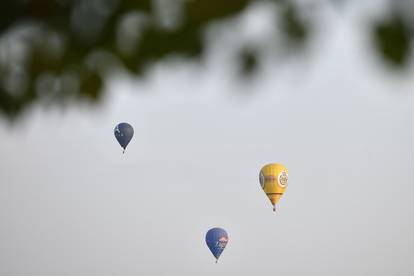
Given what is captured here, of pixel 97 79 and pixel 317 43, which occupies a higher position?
pixel 317 43

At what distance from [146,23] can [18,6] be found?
42 centimetres

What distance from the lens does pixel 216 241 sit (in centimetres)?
4147

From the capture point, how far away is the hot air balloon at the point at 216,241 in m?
41.4

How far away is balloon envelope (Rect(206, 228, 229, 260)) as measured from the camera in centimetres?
4144

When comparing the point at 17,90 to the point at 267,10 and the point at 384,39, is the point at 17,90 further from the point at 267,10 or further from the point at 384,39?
the point at 384,39

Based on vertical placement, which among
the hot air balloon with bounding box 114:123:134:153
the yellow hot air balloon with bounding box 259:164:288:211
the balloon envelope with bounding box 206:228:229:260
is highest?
the hot air balloon with bounding box 114:123:134:153

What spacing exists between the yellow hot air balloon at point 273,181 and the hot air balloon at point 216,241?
14.8ft

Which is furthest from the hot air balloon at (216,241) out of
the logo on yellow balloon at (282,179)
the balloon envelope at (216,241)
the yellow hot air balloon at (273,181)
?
the logo on yellow balloon at (282,179)

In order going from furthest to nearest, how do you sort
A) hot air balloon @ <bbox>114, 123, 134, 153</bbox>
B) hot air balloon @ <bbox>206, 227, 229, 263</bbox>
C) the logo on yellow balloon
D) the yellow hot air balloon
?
hot air balloon @ <bbox>206, 227, 229, 263</bbox>, the logo on yellow balloon, the yellow hot air balloon, hot air balloon @ <bbox>114, 123, 134, 153</bbox>

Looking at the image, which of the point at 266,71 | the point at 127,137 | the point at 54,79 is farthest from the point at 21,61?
the point at 127,137

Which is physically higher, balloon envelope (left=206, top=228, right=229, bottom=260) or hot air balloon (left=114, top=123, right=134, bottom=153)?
hot air balloon (left=114, top=123, right=134, bottom=153)

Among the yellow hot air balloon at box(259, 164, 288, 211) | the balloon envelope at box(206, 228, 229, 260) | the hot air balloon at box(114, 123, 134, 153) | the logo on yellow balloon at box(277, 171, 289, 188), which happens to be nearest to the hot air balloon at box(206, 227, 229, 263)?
the balloon envelope at box(206, 228, 229, 260)

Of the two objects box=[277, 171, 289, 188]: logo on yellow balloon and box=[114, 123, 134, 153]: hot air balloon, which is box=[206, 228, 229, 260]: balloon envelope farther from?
box=[114, 123, 134, 153]: hot air balloon

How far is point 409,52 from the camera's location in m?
1.70
